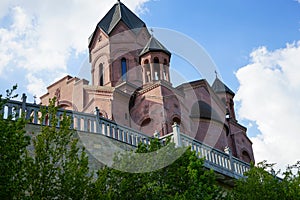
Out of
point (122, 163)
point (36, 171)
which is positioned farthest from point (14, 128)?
point (122, 163)

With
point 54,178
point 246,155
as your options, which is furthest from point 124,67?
point 54,178

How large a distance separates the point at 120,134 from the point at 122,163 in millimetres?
2963

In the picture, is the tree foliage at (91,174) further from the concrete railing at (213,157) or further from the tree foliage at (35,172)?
the concrete railing at (213,157)

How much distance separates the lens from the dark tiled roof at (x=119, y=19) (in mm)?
31375

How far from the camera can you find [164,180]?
990 cm

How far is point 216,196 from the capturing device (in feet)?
32.7

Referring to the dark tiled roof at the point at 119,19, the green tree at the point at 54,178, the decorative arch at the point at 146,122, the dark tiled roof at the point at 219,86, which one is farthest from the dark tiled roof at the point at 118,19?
the green tree at the point at 54,178

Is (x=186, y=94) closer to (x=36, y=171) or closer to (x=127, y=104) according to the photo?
(x=127, y=104)

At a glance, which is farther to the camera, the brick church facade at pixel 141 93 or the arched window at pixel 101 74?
the arched window at pixel 101 74

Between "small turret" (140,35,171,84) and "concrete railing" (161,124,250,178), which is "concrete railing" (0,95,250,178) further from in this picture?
"small turret" (140,35,171,84)

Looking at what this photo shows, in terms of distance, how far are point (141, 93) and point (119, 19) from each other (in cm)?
899

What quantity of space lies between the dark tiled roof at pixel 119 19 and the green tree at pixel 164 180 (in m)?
21.7

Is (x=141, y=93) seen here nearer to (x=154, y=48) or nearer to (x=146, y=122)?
(x=146, y=122)

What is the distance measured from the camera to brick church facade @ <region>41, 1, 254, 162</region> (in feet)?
77.6
